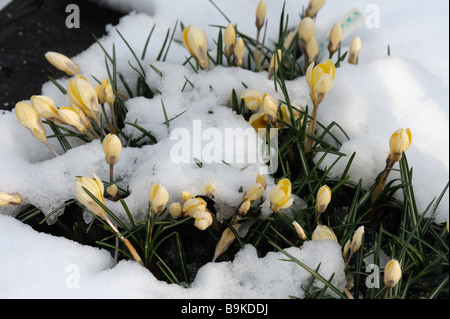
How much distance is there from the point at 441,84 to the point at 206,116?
0.89 meters

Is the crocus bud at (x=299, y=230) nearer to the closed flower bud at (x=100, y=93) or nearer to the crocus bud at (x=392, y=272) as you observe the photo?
the crocus bud at (x=392, y=272)

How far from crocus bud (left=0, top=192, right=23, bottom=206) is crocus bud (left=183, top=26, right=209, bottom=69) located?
1.82 ft

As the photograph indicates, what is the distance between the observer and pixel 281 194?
983mm

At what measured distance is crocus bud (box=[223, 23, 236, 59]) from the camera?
126cm

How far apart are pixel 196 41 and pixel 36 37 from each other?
2.45 feet

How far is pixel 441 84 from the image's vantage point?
1.65 m

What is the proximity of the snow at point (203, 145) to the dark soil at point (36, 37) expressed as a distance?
10 cm

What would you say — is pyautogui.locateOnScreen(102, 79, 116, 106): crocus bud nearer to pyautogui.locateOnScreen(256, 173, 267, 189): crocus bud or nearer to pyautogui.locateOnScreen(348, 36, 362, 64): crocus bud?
pyautogui.locateOnScreen(256, 173, 267, 189): crocus bud

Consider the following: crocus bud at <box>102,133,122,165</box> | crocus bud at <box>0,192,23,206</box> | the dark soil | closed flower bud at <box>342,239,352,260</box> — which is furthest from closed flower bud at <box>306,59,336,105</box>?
the dark soil

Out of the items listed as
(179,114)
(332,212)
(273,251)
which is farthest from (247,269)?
(179,114)

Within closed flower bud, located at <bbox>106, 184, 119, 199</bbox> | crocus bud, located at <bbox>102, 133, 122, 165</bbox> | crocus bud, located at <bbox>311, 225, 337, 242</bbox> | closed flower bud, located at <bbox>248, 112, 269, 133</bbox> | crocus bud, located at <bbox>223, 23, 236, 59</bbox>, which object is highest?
crocus bud, located at <bbox>223, 23, 236, 59</bbox>

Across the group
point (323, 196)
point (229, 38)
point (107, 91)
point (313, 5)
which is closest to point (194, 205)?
point (323, 196)

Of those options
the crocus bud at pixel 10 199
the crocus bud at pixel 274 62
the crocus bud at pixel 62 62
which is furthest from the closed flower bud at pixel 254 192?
the crocus bud at pixel 62 62

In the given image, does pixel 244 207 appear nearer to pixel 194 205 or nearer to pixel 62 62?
Answer: pixel 194 205
